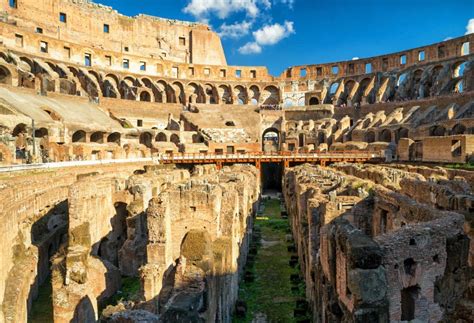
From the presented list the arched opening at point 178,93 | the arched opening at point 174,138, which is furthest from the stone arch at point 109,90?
the arched opening at point 174,138

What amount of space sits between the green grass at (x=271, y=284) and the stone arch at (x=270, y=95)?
4332 centimetres

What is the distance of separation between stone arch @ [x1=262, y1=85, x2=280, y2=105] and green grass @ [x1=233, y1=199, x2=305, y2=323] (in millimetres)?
43319

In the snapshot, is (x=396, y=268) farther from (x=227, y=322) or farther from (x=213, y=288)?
(x=227, y=322)

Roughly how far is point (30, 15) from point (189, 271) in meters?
53.6

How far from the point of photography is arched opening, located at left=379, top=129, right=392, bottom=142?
3763cm

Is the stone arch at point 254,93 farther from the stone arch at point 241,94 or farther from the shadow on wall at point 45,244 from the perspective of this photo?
the shadow on wall at point 45,244

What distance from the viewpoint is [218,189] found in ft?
29.9

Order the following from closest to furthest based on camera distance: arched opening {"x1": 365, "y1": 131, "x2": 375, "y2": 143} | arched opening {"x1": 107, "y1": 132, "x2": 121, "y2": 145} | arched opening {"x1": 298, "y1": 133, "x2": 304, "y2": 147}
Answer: arched opening {"x1": 107, "y1": 132, "x2": 121, "y2": 145} < arched opening {"x1": 365, "y1": 131, "x2": 375, "y2": 143} < arched opening {"x1": 298, "y1": 133, "x2": 304, "y2": 147}

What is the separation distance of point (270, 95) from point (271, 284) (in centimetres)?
5046

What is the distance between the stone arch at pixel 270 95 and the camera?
59156 millimetres

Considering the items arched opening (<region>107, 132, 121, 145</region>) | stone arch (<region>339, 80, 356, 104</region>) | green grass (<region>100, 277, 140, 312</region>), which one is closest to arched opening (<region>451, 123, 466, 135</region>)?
stone arch (<region>339, 80, 356, 104</region>)

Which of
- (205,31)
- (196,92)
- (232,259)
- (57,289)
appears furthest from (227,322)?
(205,31)

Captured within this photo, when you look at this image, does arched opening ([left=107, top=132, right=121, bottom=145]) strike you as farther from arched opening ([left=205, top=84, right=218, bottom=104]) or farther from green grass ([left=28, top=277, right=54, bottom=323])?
green grass ([left=28, top=277, right=54, bottom=323])

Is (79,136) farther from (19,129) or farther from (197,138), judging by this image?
→ (197,138)
